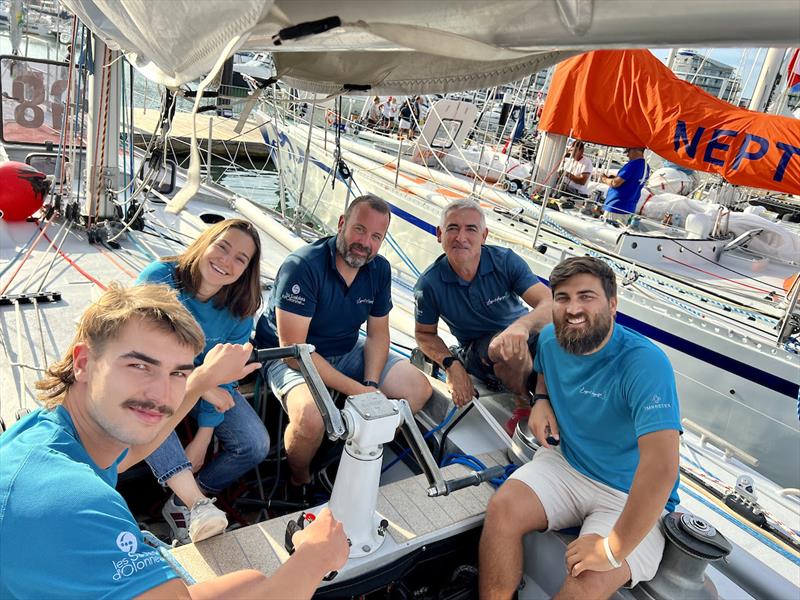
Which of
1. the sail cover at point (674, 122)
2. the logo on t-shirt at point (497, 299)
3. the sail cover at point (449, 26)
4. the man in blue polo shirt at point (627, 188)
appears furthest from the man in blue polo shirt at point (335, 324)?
the man in blue polo shirt at point (627, 188)

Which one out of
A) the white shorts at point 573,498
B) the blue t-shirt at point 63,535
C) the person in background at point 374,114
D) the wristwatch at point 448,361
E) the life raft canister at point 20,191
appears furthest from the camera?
the person in background at point 374,114

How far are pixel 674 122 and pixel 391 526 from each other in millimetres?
4521

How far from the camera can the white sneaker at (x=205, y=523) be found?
176 cm

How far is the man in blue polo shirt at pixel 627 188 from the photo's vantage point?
6941mm

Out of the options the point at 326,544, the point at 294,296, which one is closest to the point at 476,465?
the point at 294,296

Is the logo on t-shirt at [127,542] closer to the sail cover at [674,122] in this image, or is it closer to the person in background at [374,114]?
the sail cover at [674,122]

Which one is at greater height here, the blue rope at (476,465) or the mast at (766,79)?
the mast at (766,79)

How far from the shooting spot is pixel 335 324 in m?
2.79

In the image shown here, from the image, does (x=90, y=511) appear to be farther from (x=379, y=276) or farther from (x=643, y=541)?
(x=379, y=276)

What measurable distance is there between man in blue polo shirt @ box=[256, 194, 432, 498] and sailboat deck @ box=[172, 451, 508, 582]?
0.47 m

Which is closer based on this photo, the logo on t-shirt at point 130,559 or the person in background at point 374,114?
the logo on t-shirt at point 130,559

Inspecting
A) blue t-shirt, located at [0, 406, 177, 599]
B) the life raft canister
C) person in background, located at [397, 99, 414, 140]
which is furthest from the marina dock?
blue t-shirt, located at [0, 406, 177, 599]

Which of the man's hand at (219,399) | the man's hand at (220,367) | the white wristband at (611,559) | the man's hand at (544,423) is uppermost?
the man's hand at (220,367)

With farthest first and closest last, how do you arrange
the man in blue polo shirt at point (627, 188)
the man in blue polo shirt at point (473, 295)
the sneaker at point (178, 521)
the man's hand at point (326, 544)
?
the man in blue polo shirt at point (627, 188) → the man in blue polo shirt at point (473, 295) → the sneaker at point (178, 521) → the man's hand at point (326, 544)
